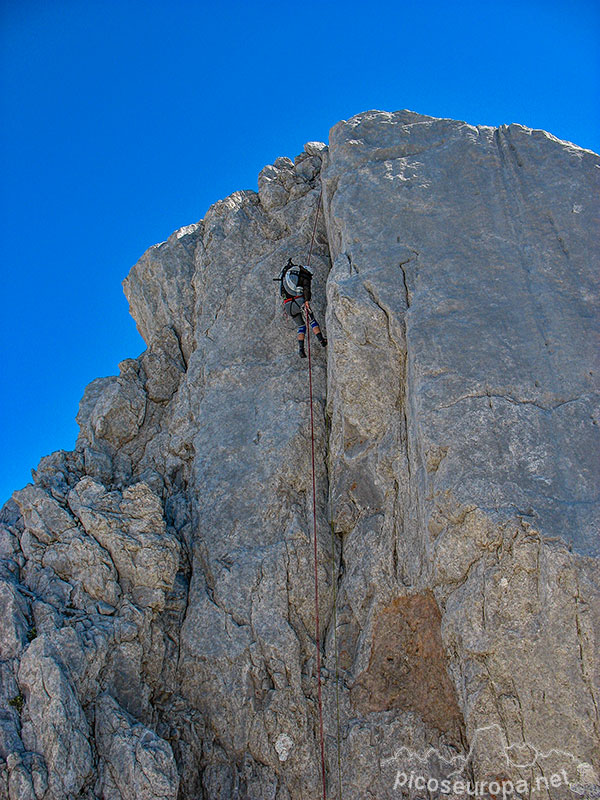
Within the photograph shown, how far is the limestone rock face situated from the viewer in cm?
1036

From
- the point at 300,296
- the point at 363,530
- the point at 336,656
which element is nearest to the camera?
the point at 336,656

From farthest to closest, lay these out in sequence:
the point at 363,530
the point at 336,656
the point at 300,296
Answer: the point at 300,296
the point at 363,530
the point at 336,656

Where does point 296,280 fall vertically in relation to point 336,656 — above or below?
above

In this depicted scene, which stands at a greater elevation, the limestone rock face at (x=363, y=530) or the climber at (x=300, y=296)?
the climber at (x=300, y=296)

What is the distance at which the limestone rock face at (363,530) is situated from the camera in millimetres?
10359

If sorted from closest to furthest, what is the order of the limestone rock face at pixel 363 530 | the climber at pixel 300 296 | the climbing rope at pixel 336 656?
the limestone rock face at pixel 363 530 → the climbing rope at pixel 336 656 → the climber at pixel 300 296

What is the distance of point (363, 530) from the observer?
13.1 meters

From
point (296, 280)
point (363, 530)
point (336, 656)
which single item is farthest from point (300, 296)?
point (336, 656)

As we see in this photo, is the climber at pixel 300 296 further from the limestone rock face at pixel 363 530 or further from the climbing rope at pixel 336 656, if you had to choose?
the climbing rope at pixel 336 656

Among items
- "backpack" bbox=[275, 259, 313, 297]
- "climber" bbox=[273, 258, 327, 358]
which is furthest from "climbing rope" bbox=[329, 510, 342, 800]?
"backpack" bbox=[275, 259, 313, 297]

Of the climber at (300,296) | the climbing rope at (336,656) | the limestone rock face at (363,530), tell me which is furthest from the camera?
the climber at (300,296)

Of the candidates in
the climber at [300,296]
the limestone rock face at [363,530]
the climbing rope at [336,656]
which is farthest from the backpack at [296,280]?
the climbing rope at [336,656]

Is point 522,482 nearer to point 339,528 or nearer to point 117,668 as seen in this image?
point 339,528

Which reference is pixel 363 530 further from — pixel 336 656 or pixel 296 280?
pixel 296 280
